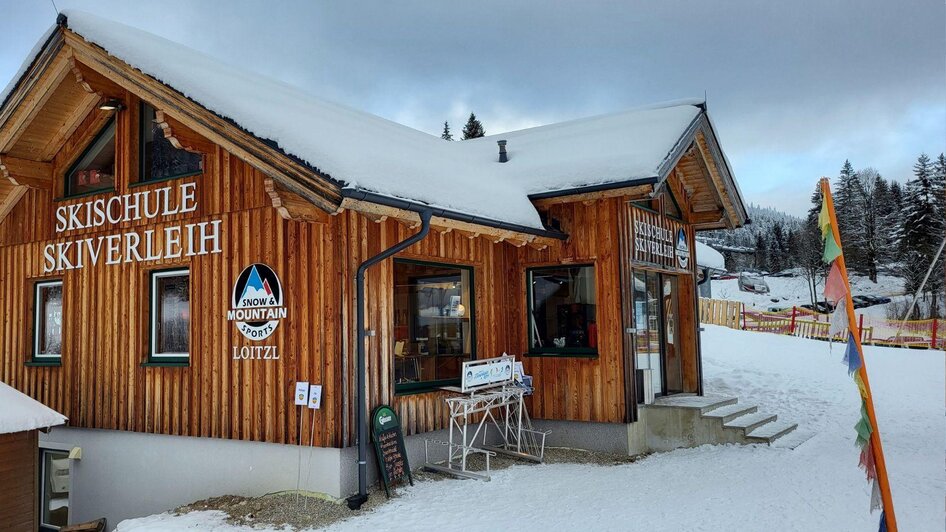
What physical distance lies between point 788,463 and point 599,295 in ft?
9.78

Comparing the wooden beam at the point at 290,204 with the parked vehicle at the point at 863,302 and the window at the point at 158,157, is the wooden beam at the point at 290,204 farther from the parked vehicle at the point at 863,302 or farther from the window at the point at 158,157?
the parked vehicle at the point at 863,302

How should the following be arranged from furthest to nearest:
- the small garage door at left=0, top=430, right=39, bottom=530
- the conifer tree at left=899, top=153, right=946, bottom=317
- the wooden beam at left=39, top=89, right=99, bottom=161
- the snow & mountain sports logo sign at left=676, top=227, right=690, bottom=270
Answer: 1. the conifer tree at left=899, top=153, right=946, bottom=317
2. the snow & mountain sports logo sign at left=676, top=227, right=690, bottom=270
3. the wooden beam at left=39, top=89, right=99, bottom=161
4. the small garage door at left=0, top=430, right=39, bottom=530

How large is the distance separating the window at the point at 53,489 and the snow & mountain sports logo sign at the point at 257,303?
4037 millimetres

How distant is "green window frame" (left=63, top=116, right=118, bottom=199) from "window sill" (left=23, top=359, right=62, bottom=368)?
2.29 meters

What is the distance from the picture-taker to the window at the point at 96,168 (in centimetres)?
964

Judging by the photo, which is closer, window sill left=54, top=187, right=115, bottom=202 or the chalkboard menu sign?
the chalkboard menu sign

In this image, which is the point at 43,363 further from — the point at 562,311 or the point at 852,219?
the point at 852,219

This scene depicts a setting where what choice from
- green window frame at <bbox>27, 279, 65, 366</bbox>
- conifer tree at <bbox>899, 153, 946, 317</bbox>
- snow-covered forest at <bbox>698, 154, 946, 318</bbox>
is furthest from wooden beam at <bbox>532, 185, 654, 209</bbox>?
conifer tree at <bbox>899, 153, 946, 317</bbox>

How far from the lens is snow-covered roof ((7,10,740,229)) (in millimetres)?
7121

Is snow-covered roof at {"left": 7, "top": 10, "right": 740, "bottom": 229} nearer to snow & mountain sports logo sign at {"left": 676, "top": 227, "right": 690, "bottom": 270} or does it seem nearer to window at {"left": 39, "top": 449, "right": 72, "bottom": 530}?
snow & mountain sports logo sign at {"left": 676, "top": 227, "right": 690, "bottom": 270}

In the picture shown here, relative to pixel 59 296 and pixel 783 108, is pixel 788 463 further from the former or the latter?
pixel 783 108

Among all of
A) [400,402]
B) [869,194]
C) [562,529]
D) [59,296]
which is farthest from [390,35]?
[869,194]

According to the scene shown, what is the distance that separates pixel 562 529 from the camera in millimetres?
6098

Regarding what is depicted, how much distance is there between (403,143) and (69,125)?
4655 mm
